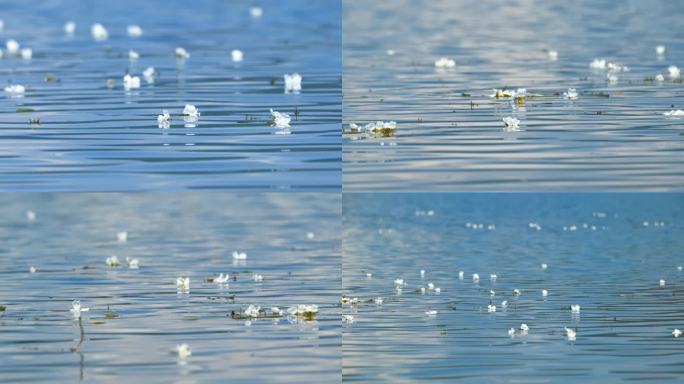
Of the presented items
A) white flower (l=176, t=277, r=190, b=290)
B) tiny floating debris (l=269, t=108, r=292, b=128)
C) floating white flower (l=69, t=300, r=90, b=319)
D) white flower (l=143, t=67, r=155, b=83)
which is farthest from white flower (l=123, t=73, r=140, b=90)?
floating white flower (l=69, t=300, r=90, b=319)

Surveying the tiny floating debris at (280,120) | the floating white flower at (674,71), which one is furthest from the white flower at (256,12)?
the tiny floating debris at (280,120)

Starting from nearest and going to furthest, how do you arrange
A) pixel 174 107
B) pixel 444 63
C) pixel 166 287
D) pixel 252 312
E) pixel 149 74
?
pixel 252 312
pixel 166 287
pixel 174 107
pixel 149 74
pixel 444 63

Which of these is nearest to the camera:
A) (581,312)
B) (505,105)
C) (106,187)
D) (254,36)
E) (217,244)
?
(106,187)

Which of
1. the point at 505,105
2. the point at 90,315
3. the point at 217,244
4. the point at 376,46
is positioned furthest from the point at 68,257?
the point at 376,46

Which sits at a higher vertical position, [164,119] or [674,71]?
[674,71]

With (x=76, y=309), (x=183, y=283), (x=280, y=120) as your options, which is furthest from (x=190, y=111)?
(x=76, y=309)

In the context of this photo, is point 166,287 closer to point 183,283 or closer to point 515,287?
point 183,283

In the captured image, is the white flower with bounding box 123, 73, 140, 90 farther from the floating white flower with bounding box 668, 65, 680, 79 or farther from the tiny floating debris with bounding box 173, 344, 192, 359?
the tiny floating debris with bounding box 173, 344, 192, 359

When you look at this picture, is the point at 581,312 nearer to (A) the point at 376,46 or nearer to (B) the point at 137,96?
(B) the point at 137,96
